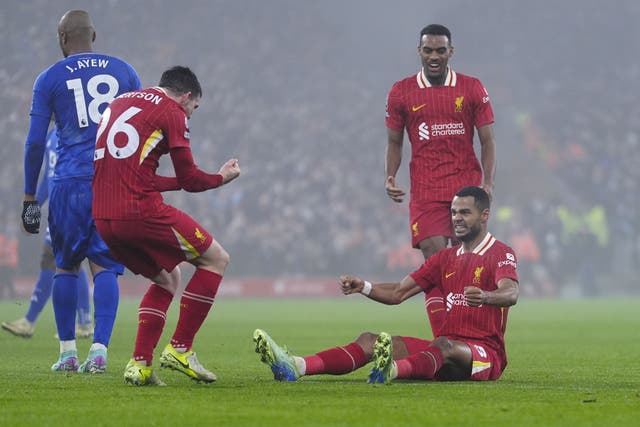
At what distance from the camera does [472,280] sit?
6.84m

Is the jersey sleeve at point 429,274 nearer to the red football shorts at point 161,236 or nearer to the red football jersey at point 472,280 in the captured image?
the red football jersey at point 472,280

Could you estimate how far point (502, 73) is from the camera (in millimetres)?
39344

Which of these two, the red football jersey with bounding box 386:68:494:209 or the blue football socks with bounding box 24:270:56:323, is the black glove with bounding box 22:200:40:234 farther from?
the blue football socks with bounding box 24:270:56:323

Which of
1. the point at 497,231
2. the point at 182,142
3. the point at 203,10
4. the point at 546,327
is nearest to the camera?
the point at 182,142

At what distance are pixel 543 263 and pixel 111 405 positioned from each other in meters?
27.0

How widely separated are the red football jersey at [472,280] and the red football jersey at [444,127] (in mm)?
1339

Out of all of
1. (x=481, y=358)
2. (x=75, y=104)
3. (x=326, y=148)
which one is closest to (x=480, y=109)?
(x=481, y=358)

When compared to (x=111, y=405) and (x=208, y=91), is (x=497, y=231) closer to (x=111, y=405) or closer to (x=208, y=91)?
(x=208, y=91)

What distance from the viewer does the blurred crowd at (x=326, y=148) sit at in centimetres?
2944

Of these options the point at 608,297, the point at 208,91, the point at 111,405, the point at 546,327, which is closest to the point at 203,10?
the point at 208,91

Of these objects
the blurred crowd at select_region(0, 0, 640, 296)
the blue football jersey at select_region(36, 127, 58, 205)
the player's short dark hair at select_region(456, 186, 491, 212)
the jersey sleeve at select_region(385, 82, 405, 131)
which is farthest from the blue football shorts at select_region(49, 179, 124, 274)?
the blurred crowd at select_region(0, 0, 640, 296)

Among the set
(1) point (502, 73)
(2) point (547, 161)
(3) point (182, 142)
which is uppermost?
(1) point (502, 73)

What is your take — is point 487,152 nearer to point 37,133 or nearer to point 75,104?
point 75,104

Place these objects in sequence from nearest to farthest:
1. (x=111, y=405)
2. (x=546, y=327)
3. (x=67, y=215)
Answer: (x=111, y=405) → (x=67, y=215) → (x=546, y=327)
